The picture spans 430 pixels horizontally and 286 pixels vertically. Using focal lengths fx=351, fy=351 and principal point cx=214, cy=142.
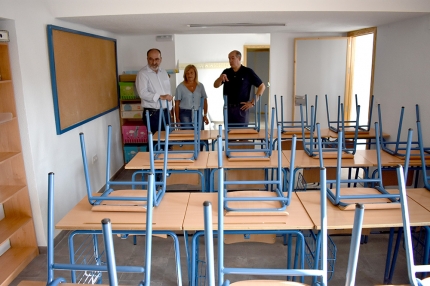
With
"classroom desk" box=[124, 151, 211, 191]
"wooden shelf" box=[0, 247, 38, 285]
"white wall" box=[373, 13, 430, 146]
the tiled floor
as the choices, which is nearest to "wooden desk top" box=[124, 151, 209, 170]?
"classroom desk" box=[124, 151, 211, 191]

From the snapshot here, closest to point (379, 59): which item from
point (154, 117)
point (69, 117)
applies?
point (154, 117)

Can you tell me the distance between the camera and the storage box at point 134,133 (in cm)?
491

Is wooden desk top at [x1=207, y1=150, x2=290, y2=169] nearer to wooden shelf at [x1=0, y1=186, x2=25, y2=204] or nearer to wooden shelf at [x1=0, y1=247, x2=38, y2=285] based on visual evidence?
wooden shelf at [x1=0, y1=186, x2=25, y2=204]

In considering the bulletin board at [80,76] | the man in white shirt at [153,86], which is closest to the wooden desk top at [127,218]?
the bulletin board at [80,76]

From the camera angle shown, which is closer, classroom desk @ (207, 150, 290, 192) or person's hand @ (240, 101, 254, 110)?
classroom desk @ (207, 150, 290, 192)

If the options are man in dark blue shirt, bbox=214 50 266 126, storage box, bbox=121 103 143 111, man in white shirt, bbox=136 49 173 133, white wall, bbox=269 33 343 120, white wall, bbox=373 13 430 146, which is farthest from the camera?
white wall, bbox=269 33 343 120

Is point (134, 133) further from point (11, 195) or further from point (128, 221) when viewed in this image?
point (128, 221)

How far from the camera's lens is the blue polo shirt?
14.9 ft

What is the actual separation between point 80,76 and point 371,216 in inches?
119

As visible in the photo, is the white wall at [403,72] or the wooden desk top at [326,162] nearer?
the wooden desk top at [326,162]

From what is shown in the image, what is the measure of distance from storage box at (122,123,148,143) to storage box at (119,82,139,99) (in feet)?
1.34

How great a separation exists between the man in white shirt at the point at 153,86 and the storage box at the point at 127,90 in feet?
1.21

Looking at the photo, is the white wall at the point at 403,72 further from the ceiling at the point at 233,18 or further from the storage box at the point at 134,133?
the storage box at the point at 134,133

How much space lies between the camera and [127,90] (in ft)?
15.9
